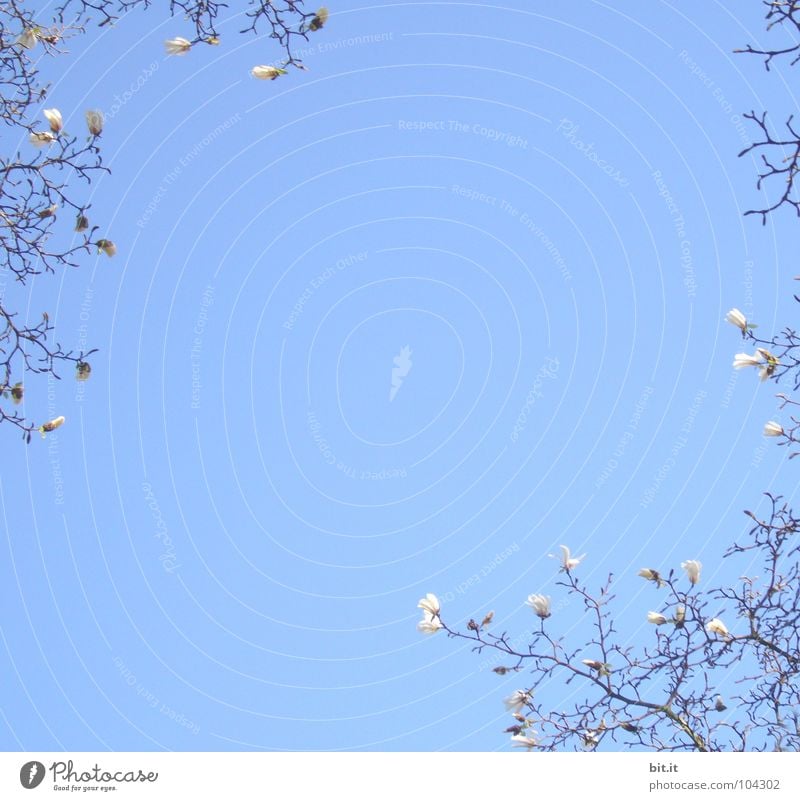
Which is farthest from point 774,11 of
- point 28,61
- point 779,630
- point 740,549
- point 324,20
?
point 28,61

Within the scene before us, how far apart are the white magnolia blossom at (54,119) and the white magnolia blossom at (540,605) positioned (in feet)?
12.5

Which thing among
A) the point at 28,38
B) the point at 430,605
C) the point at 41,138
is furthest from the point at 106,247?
the point at 430,605

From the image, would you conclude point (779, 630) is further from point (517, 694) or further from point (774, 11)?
point (774, 11)

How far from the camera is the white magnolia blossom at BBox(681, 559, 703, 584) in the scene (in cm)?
579

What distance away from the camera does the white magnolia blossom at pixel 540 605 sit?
227 inches

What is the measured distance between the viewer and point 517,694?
5789 millimetres

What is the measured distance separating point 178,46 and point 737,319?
3.46 metres

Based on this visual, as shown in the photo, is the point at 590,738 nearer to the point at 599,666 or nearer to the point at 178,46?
the point at 599,666

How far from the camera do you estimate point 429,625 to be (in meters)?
5.76

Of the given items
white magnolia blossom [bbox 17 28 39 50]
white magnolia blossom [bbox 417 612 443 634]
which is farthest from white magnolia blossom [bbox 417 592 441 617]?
white magnolia blossom [bbox 17 28 39 50]

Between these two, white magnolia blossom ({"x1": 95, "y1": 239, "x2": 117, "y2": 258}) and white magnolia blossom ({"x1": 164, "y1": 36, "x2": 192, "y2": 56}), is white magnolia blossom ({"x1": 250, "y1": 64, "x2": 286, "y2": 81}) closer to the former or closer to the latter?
white magnolia blossom ({"x1": 164, "y1": 36, "x2": 192, "y2": 56})
